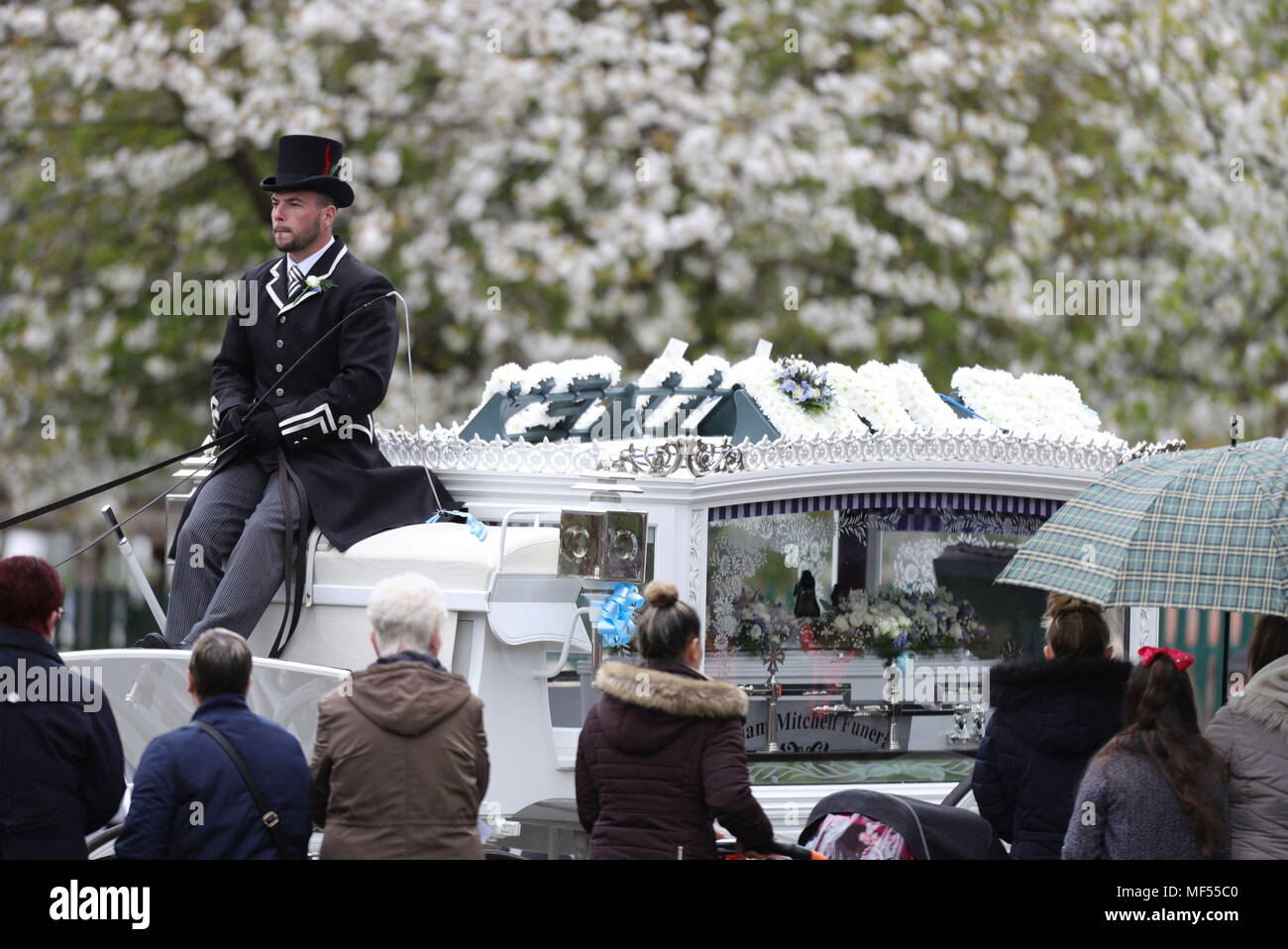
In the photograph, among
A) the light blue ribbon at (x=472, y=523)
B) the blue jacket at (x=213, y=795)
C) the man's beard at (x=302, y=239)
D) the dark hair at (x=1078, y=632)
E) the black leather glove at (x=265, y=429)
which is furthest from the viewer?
the man's beard at (x=302, y=239)

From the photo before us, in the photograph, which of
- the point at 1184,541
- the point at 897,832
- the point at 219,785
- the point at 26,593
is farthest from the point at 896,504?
the point at 26,593

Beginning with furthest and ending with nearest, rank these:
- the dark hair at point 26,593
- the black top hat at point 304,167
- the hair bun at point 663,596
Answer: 1. the black top hat at point 304,167
2. the hair bun at point 663,596
3. the dark hair at point 26,593

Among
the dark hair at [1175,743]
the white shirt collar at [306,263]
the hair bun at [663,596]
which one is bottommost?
the dark hair at [1175,743]

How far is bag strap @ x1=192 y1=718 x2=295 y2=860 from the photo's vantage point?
444 centimetres

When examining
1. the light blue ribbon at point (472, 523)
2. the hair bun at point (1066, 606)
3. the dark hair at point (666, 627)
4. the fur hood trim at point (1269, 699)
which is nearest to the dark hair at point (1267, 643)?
the fur hood trim at point (1269, 699)

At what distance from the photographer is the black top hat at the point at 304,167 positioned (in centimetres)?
651

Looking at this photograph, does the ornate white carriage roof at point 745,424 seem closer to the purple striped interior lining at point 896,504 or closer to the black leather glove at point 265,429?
the purple striped interior lining at point 896,504

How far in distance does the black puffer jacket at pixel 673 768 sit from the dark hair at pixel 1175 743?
1019mm

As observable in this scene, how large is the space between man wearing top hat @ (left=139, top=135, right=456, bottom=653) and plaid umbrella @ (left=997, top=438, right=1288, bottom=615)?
2.29m

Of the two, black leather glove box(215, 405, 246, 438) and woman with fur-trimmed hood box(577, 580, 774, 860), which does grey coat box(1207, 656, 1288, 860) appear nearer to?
woman with fur-trimmed hood box(577, 580, 774, 860)

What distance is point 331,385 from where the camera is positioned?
6.47m

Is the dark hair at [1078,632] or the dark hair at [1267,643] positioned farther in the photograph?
the dark hair at [1078,632]

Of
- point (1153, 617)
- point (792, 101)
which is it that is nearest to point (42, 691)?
point (1153, 617)
